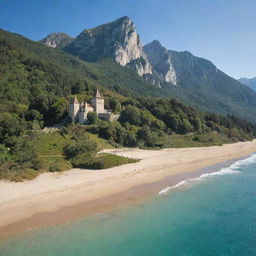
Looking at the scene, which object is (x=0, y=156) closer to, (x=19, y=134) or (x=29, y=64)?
(x=19, y=134)

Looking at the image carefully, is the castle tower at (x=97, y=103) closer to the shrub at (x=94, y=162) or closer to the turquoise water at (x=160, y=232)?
the shrub at (x=94, y=162)

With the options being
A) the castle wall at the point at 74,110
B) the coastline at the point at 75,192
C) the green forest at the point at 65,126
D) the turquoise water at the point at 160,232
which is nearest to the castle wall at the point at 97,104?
the castle wall at the point at 74,110

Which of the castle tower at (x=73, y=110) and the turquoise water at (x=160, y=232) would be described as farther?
the castle tower at (x=73, y=110)

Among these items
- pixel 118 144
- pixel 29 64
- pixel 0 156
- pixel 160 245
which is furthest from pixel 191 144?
pixel 29 64

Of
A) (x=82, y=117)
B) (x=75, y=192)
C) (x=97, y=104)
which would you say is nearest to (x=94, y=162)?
(x=75, y=192)

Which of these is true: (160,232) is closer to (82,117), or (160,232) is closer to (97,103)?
(82,117)

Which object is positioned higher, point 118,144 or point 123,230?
point 118,144

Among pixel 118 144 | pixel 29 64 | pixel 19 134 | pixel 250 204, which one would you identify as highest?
pixel 29 64
